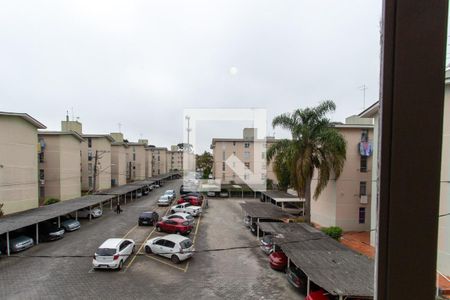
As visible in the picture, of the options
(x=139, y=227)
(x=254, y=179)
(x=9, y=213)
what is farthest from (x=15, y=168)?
(x=254, y=179)

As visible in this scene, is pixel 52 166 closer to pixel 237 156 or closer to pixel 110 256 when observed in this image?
pixel 110 256

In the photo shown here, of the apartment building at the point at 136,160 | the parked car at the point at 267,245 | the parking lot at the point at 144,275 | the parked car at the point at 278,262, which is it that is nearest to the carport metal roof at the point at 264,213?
the parking lot at the point at 144,275

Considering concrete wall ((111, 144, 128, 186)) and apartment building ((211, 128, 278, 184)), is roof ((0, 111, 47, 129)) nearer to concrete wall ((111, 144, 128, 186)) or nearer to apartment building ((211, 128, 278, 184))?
concrete wall ((111, 144, 128, 186))

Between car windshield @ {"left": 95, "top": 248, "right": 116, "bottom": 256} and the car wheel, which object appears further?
the car wheel

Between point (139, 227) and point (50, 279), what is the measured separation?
36.9 ft

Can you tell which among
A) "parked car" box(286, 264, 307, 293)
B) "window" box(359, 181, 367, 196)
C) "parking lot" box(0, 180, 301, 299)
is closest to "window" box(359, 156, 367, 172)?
"window" box(359, 181, 367, 196)

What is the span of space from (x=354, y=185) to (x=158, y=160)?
73.2m

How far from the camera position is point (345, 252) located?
13258mm

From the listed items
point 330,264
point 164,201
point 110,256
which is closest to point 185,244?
point 110,256

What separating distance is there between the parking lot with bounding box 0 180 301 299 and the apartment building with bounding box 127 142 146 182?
1731 inches

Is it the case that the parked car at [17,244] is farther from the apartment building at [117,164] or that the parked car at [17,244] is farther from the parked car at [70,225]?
the apartment building at [117,164]

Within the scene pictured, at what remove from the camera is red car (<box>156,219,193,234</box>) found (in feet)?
72.4

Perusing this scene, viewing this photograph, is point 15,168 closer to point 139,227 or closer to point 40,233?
point 40,233

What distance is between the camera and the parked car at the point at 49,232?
20.3 metres
